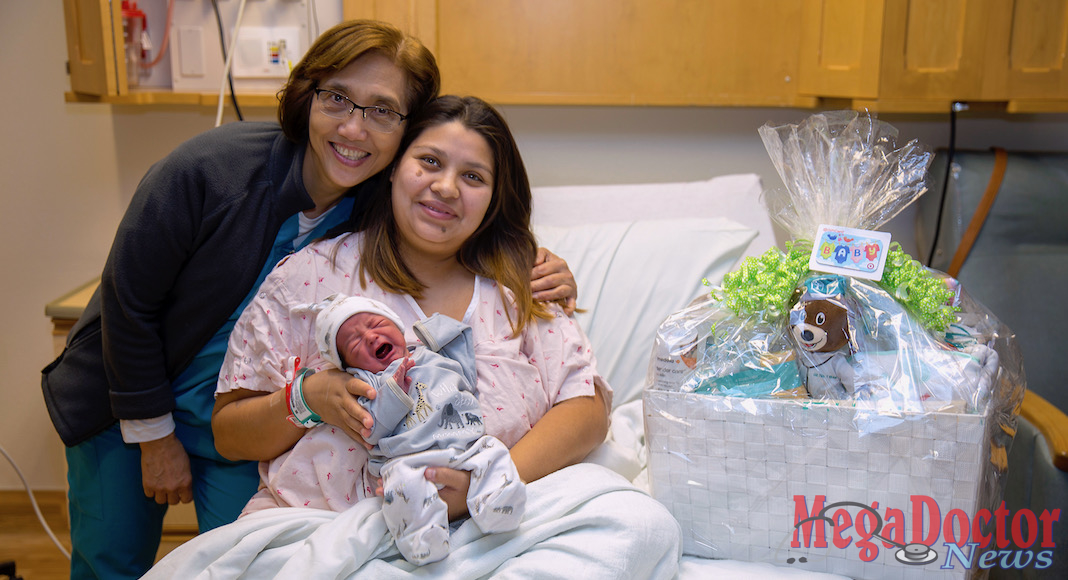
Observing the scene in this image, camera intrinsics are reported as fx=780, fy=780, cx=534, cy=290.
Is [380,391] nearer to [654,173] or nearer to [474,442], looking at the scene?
[474,442]

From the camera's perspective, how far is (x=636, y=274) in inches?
75.4

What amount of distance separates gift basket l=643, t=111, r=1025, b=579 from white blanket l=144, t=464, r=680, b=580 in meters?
0.11

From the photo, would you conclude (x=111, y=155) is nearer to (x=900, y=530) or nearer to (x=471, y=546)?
(x=471, y=546)

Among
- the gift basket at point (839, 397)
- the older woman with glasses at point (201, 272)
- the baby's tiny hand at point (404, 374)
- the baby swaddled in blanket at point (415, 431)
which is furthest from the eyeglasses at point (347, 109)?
the gift basket at point (839, 397)

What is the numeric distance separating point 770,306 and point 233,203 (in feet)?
3.18

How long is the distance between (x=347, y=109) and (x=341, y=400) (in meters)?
0.54

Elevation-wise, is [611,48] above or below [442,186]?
above

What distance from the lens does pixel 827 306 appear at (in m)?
1.21

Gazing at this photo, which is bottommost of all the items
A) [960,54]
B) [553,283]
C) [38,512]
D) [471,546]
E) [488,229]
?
[38,512]

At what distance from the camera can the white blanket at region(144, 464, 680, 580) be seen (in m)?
1.13

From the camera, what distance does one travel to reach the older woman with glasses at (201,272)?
1.42m

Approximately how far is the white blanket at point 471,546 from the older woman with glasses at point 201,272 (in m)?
0.24

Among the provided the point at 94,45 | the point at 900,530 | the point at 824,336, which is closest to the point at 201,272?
the point at 94,45

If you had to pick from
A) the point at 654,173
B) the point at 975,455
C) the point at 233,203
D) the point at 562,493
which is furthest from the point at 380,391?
the point at 654,173
